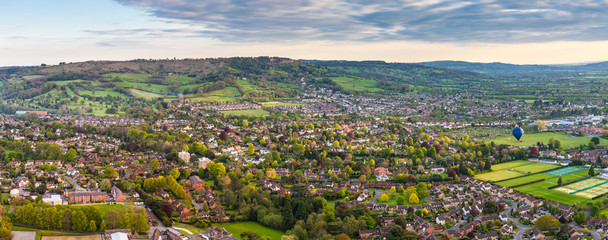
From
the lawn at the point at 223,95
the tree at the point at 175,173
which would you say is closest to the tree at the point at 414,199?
the tree at the point at 175,173

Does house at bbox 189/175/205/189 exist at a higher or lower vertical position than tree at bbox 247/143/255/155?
lower

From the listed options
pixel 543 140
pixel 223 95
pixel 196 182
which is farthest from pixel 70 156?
pixel 223 95

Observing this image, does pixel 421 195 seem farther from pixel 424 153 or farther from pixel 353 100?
pixel 353 100

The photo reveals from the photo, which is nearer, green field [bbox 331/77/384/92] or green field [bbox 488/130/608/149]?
green field [bbox 488/130/608/149]

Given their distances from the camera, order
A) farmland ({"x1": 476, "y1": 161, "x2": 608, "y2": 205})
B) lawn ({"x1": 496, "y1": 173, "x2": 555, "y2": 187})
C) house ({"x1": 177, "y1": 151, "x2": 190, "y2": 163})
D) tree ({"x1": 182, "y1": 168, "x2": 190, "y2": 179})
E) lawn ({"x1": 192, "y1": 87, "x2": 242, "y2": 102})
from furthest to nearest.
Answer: lawn ({"x1": 192, "y1": 87, "x2": 242, "y2": 102})
house ({"x1": 177, "y1": 151, "x2": 190, "y2": 163})
tree ({"x1": 182, "y1": 168, "x2": 190, "y2": 179})
lawn ({"x1": 496, "y1": 173, "x2": 555, "y2": 187})
farmland ({"x1": 476, "y1": 161, "x2": 608, "y2": 205})

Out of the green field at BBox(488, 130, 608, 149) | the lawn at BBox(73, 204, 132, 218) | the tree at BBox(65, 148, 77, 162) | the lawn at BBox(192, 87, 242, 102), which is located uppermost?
the lawn at BBox(192, 87, 242, 102)

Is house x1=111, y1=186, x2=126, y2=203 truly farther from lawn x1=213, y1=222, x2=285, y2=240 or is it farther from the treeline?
lawn x1=213, y1=222, x2=285, y2=240

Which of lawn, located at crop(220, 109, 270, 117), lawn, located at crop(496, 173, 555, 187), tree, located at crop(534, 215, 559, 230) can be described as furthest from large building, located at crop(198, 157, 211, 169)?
lawn, located at crop(220, 109, 270, 117)

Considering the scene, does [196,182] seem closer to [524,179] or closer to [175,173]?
[175,173]
